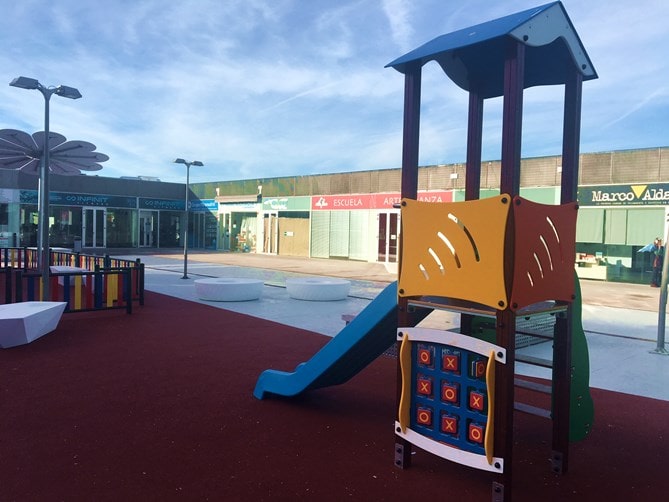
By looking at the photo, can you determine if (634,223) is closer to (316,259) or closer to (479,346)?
(316,259)

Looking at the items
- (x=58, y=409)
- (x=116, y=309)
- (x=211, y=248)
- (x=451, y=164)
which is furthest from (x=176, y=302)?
(x=211, y=248)

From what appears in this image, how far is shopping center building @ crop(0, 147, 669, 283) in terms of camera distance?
61.1 feet

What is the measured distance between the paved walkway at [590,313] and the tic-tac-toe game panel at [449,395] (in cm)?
327

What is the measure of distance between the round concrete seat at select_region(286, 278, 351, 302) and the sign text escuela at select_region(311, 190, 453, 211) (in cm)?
1160

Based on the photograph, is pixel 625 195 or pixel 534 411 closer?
pixel 534 411

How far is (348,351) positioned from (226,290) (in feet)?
25.9

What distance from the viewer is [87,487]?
3.43m

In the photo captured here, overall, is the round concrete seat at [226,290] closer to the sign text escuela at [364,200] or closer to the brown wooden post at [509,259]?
the brown wooden post at [509,259]

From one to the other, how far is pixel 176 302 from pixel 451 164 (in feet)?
48.8

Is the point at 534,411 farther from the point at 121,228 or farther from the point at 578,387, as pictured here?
the point at 121,228

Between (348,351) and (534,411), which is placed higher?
(348,351)

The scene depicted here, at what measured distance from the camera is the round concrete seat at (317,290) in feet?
40.3

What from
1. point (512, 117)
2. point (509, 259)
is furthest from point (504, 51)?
point (509, 259)

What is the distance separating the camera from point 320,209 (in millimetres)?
28203
